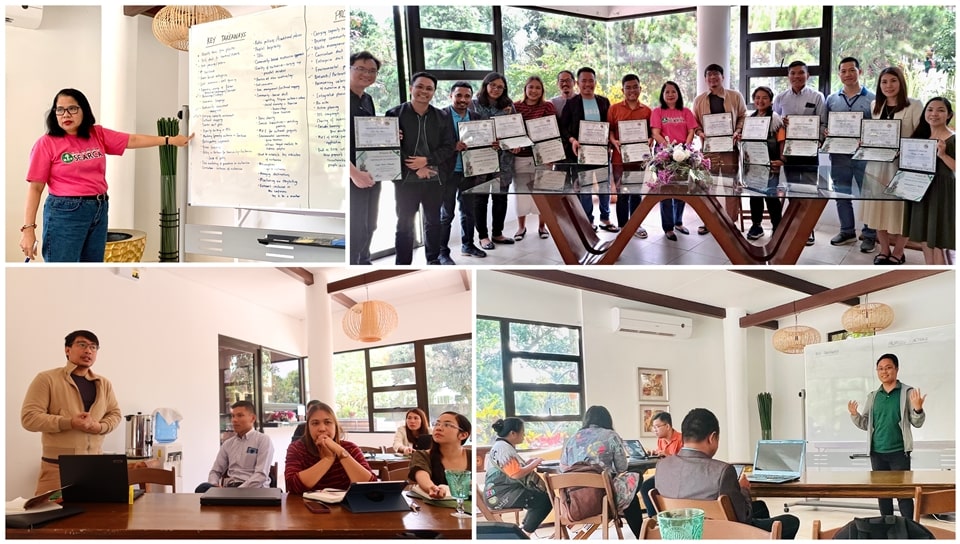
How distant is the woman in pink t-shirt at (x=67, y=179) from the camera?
3473 mm

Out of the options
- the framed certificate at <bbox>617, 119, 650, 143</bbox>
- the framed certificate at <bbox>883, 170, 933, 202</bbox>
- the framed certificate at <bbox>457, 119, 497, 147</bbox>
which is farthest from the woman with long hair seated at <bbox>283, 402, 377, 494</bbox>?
the framed certificate at <bbox>617, 119, 650, 143</bbox>

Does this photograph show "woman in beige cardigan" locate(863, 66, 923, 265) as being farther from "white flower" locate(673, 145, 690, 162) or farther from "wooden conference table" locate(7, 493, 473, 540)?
"wooden conference table" locate(7, 493, 473, 540)

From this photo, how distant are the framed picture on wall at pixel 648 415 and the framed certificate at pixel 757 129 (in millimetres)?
3094

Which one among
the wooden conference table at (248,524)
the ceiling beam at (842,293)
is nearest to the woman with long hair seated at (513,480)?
the wooden conference table at (248,524)

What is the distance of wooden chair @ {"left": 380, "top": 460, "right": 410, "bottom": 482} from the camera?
3.87 m

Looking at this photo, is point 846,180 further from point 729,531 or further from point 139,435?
point 139,435

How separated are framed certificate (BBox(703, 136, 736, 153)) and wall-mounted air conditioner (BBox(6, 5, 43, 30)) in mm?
4425

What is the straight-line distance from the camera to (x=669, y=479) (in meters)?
3.09

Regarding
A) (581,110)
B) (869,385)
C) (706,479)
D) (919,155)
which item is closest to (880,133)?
(919,155)

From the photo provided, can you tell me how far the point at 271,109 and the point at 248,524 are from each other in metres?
2.15

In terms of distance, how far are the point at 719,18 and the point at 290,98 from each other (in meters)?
A: 4.87

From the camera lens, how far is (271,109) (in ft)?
12.3

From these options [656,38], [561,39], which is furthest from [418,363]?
[656,38]

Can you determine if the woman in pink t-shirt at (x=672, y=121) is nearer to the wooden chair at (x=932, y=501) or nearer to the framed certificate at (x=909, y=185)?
the framed certificate at (x=909, y=185)
